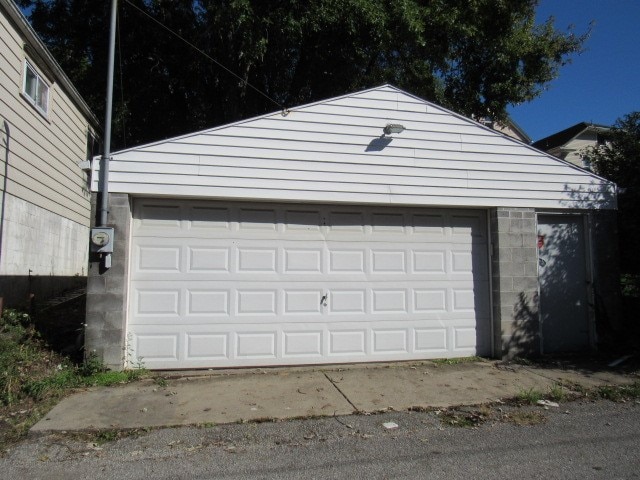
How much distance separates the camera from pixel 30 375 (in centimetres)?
609

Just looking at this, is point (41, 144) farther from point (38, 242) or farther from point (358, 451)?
point (358, 451)

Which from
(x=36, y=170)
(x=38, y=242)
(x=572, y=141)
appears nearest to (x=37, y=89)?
(x=36, y=170)

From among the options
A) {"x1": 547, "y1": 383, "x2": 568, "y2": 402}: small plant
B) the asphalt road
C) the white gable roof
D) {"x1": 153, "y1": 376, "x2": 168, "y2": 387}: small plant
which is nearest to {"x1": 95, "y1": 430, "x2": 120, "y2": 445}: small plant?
the asphalt road

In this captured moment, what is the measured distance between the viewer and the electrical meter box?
6.60 meters

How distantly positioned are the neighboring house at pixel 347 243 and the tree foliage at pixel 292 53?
5315 millimetres

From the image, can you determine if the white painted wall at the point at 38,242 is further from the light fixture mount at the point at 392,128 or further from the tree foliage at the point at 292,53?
the light fixture mount at the point at 392,128

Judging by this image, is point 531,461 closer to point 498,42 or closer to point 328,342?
point 328,342

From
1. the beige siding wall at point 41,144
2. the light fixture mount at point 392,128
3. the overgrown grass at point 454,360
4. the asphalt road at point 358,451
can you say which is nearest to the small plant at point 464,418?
the asphalt road at point 358,451

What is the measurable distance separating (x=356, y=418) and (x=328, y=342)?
2.26 metres

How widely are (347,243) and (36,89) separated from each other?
6.83 meters

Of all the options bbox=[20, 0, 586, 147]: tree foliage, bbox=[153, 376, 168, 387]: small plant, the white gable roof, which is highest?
bbox=[20, 0, 586, 147]: tree foliage

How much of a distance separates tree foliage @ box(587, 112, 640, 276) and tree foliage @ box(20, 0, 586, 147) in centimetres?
510

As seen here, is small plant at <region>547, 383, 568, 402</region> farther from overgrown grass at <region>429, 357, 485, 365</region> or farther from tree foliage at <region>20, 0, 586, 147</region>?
tree foliage at <region>20, 0, 586, 147</region>

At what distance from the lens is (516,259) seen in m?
8.06
